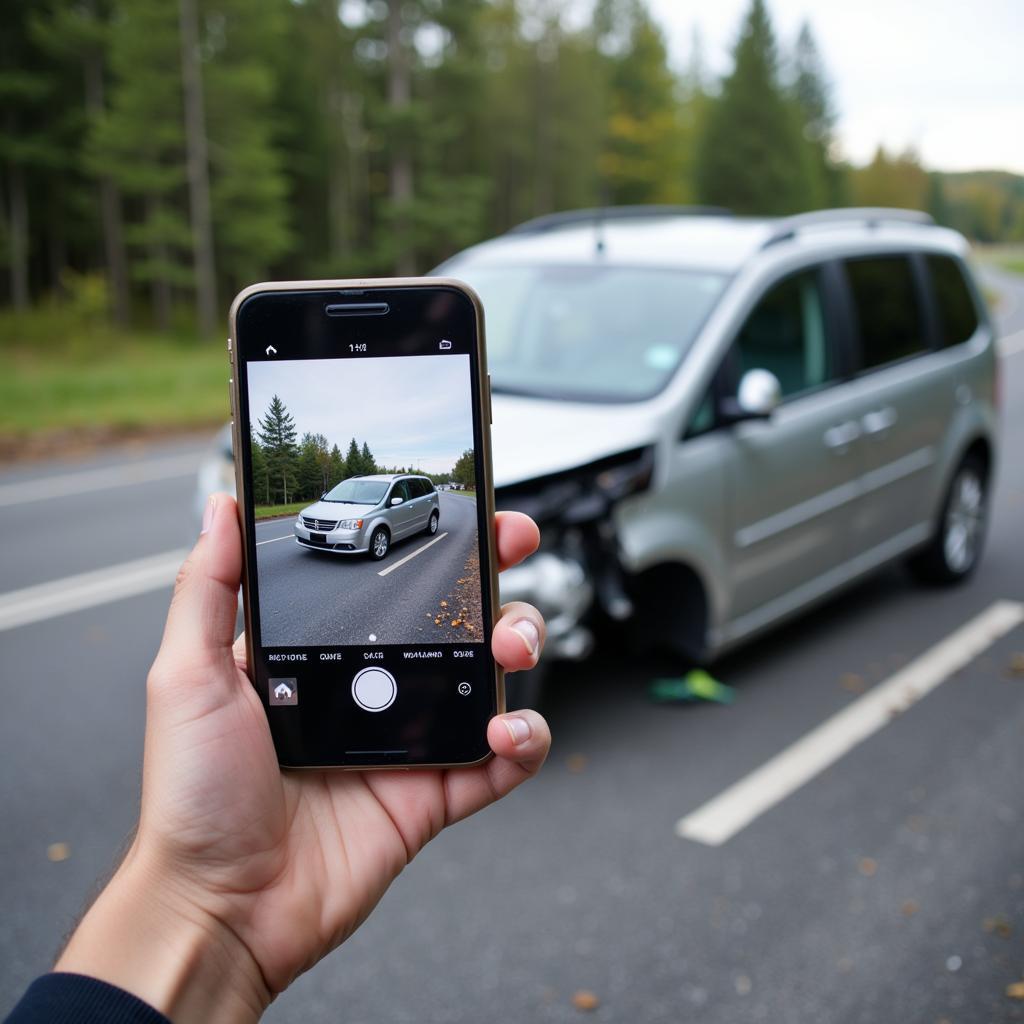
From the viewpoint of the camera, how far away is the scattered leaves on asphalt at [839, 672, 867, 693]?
203 inches

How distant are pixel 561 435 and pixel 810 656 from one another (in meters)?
2.08

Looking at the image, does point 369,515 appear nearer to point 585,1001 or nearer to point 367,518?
point 367,518

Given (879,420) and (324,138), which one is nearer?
(879,420)

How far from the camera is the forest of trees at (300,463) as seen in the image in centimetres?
179

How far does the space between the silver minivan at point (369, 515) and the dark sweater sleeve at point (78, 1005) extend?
75cm

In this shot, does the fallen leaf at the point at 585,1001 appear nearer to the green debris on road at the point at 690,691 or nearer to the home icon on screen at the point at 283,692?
the home icon on screen at the point at 283,692

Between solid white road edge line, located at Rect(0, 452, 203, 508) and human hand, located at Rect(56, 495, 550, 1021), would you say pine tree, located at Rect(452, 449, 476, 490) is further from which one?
solid white road edge line, located at Rect(0, 452, 203, 508)

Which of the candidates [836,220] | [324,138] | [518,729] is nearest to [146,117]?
[324,138]

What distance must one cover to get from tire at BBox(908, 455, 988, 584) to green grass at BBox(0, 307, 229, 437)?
1056 centimetres

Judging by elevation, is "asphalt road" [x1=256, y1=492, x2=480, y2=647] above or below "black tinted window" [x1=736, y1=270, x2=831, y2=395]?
below

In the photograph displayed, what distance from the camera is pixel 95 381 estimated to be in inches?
712

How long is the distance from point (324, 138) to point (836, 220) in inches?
1677

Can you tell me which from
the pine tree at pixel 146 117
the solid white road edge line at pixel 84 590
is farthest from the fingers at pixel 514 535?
the pine tree at pixel 146 117

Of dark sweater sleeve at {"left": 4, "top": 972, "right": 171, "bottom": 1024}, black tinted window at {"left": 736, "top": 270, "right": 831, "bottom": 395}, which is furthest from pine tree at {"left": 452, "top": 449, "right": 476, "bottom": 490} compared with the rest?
black tinted window at {"left": 736, "top": 270, "right": 831, "bottom": 395}
